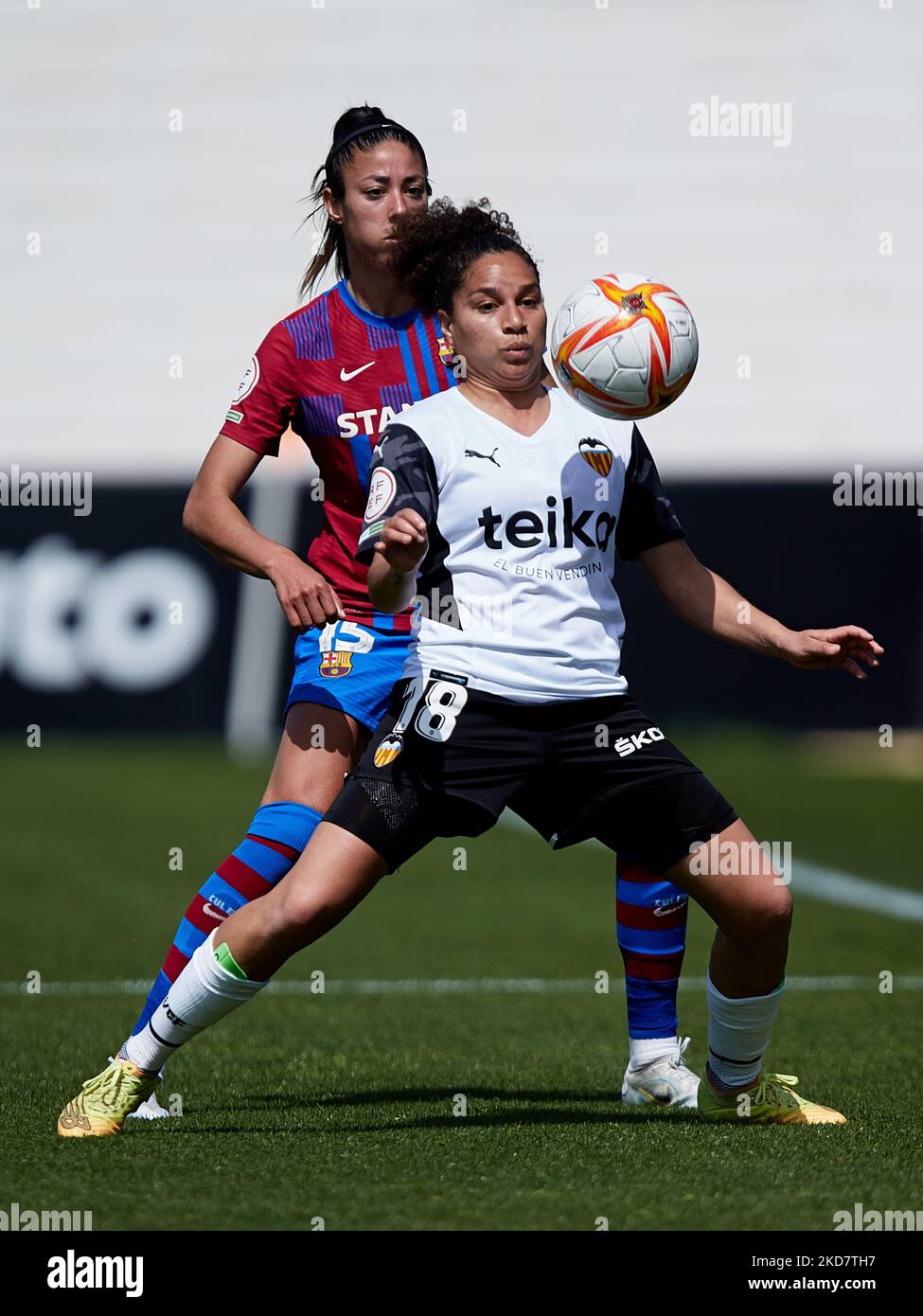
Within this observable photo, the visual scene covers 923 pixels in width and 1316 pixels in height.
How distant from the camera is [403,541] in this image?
3879 mm

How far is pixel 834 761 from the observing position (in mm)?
16969

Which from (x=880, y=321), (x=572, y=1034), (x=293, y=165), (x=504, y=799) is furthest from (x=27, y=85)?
(x=504, y=799)

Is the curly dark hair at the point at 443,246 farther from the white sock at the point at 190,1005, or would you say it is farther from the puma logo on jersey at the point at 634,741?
the white sock at the point at 190,1005

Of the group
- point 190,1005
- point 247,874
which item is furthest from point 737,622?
point 190,1005

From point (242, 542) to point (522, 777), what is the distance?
0.90 meters

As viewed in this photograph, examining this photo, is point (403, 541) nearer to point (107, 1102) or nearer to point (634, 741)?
point (634, 741)

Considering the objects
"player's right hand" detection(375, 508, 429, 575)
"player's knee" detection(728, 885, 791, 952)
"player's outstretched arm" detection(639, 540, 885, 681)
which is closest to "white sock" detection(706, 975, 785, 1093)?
"player's knee" detection(728, 885, 791, 952)

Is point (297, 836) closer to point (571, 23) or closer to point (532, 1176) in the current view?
point (532, 1176)

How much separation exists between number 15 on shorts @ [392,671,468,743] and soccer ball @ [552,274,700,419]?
0.71m

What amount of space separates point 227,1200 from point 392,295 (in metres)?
2.36

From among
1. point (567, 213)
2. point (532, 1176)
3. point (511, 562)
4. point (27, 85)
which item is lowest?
point (532, 1176)

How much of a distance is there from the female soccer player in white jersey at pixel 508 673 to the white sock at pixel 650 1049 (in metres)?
0.59

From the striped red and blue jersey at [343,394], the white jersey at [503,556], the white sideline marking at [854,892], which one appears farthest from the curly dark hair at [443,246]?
the white sideline marking at [854,892]

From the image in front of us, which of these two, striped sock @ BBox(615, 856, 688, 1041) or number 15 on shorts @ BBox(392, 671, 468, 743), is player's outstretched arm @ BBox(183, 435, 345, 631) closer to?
number 15 on shorts @ BBox(392, 671, 468, 743)
